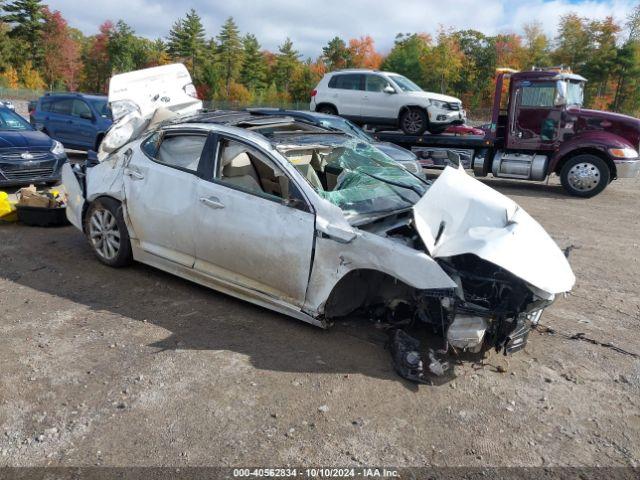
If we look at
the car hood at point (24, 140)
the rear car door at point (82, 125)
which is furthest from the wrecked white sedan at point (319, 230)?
the rear car door at point (82, 125)

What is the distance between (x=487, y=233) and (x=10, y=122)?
9491mm

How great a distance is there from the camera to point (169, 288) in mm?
5090

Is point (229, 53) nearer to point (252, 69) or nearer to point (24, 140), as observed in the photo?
point (252, 69)

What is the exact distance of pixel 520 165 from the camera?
483 inches

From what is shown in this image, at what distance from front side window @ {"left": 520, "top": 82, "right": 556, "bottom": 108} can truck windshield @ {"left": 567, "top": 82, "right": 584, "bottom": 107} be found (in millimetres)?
382

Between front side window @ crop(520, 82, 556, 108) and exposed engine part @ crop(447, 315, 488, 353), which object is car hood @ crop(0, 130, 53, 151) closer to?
exposed engine part @ crop(447, 315, 488, 353)

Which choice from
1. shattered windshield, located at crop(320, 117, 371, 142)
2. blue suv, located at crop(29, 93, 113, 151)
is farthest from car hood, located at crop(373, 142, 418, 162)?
blue suv, located at crop(29, 93, 113, 151)

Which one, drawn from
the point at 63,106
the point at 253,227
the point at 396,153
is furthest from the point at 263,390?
the point at 63,106

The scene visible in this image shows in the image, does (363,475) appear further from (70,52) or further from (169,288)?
(70,52)

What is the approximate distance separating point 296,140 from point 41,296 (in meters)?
2.71

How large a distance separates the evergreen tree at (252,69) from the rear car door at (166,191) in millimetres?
61968

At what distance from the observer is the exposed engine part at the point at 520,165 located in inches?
474

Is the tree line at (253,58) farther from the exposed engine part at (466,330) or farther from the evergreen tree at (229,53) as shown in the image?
the exposed engine part at (466,330)

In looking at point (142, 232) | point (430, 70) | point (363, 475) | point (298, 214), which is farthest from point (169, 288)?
point (430, 70)
